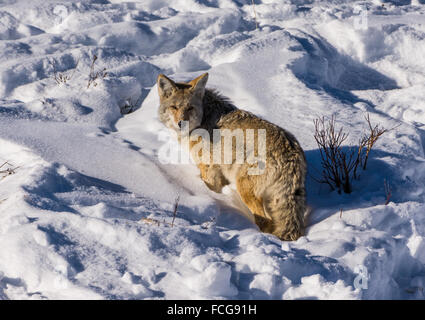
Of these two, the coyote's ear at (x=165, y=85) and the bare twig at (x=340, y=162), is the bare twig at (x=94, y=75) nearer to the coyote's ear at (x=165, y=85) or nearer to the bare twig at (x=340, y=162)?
the coyote's ear at (x=165, y=85)

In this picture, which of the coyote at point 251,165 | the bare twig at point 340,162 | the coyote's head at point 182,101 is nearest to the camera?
the coyote at point 251,165

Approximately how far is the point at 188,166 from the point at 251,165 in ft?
3.18

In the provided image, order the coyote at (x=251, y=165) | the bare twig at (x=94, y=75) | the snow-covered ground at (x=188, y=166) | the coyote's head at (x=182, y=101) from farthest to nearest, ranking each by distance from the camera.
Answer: the bare twig at (x=94, y=75) < the coyote's head at (x=182, y=101) < the coyote at (x=251, y=165) < the snow-covered ground at (x=188, y=166)

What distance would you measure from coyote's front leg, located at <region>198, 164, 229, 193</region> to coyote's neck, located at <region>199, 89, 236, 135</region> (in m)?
0.47

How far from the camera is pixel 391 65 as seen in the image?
28.3 ft

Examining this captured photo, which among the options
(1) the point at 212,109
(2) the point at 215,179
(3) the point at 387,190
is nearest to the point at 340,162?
(3) the point at 387,190

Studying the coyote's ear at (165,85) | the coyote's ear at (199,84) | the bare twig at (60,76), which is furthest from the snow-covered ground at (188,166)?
the coyote's ear at (199,84)

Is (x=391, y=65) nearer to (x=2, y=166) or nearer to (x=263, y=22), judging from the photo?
(x=263, y=22)

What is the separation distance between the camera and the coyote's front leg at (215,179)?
16.2 feet

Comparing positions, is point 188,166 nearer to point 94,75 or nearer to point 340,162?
point 340,162

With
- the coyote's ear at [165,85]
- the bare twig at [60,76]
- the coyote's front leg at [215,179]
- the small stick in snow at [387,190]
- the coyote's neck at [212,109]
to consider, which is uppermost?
the coyote's ear at [165,85]

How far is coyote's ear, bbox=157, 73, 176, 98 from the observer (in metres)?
5.13

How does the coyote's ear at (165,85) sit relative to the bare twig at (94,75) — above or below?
above
